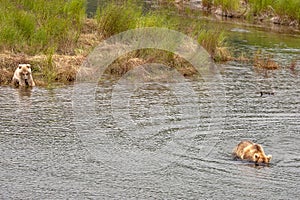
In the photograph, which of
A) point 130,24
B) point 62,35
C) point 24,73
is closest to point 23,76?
point 24,73

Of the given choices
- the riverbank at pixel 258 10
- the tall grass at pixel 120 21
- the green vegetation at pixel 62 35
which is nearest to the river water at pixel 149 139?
the green vegetation at pixel 62 35

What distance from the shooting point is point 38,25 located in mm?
24844

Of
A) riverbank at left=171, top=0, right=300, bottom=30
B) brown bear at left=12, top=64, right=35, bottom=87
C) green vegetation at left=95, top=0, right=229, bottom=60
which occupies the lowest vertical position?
riverbank at left=171, top=0, right=300, bottom=30

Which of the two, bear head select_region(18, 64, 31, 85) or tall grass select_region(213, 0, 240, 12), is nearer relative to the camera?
bear head select_region(18, 64, 31, 85)

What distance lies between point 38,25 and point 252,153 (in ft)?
45.1

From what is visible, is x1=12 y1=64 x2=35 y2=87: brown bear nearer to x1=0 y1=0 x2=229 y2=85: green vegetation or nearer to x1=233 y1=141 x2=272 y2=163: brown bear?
x1=0 y1=0 x2=229 y2=85: green vegetation

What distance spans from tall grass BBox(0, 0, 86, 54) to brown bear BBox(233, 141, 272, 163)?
1093 cm

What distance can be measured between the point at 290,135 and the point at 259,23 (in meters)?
24.0

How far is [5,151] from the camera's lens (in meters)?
13.3

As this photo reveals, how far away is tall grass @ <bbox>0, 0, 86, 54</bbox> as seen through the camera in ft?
73.6

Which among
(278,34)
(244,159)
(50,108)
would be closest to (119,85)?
(50,108)

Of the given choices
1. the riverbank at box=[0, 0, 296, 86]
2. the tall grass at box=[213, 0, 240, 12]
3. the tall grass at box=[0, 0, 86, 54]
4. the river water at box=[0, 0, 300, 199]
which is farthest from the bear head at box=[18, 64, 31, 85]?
the tall grass at box=[213, 0, 240, 12]

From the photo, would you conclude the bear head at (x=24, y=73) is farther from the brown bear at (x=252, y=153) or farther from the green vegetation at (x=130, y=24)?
the brown bear at (x=252, y=153)

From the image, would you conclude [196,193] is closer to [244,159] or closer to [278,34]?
[244,159]
